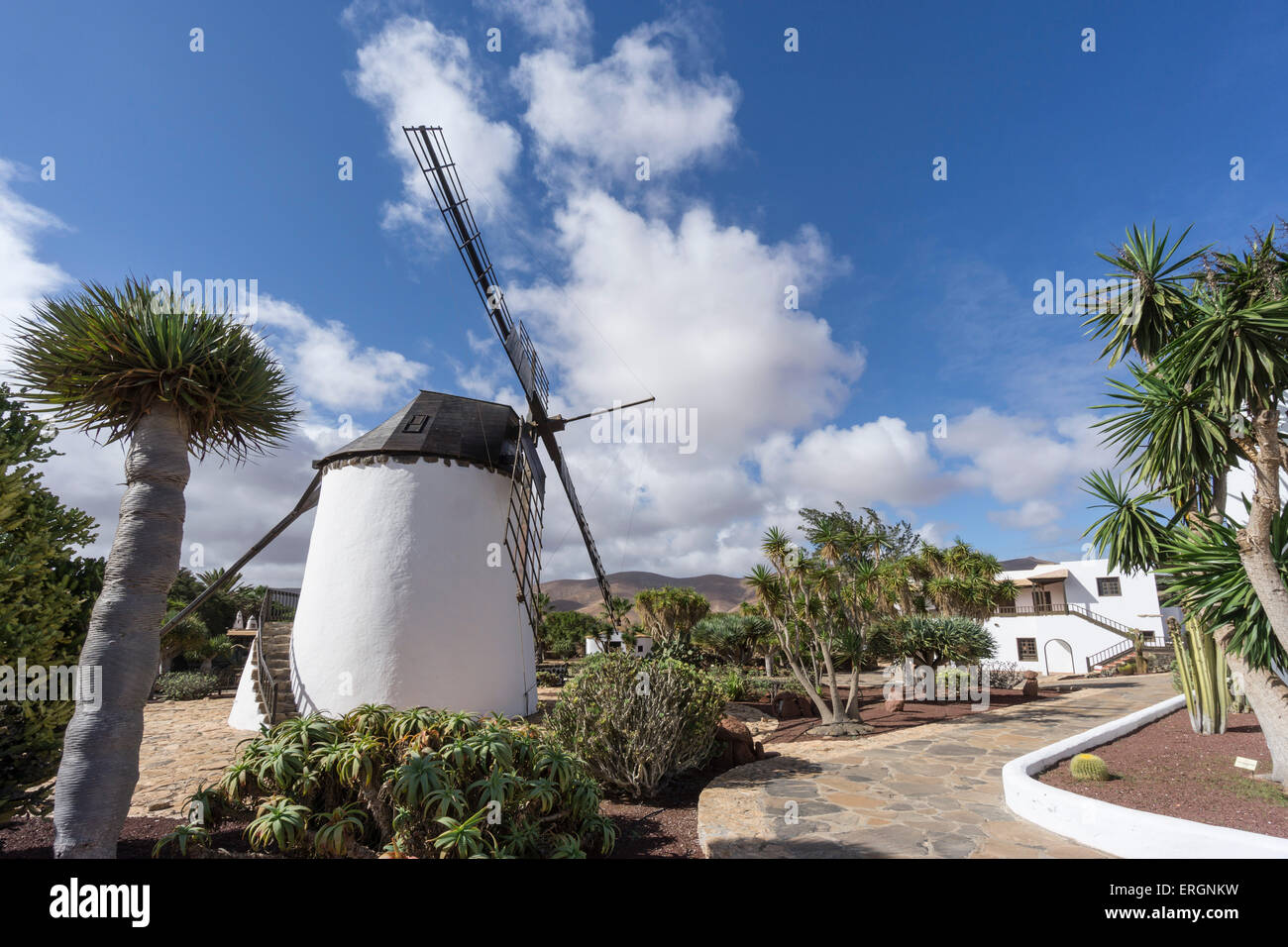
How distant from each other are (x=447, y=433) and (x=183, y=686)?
15.3 m

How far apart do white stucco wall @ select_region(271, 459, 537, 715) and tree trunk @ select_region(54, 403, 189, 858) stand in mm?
8704

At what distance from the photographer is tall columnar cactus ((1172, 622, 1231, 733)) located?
906cm

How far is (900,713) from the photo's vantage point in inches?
570

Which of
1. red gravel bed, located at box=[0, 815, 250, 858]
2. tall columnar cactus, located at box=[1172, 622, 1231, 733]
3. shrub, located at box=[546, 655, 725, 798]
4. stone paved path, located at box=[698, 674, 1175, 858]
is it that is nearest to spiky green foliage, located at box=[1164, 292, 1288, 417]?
tall columnar cactus, located at box=[1172, 622, 1231, 733]

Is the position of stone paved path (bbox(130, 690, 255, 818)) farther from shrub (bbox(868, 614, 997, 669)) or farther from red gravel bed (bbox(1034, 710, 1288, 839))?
shrub (bbox(868, 614, 997, 669))

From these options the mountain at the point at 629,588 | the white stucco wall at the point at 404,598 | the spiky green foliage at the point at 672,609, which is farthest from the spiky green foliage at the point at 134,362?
the mountain at the point at 629,588

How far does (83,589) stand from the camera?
18.5 ft

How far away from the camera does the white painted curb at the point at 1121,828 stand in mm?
4375

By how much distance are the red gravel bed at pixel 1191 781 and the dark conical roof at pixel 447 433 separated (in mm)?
13064

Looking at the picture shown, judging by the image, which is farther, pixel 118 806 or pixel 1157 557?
pixel 1157 557
